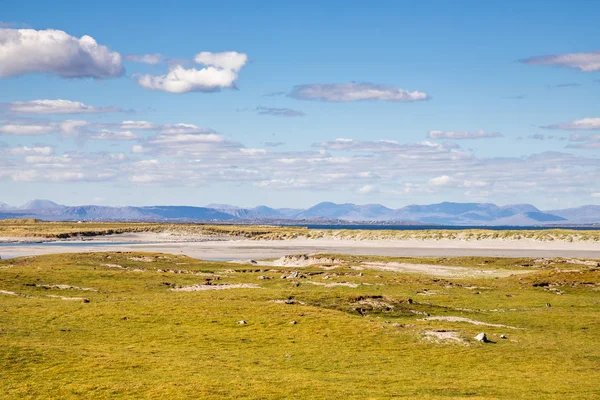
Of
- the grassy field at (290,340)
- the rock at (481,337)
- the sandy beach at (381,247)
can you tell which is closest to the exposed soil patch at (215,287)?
the grassy field at (290,340)

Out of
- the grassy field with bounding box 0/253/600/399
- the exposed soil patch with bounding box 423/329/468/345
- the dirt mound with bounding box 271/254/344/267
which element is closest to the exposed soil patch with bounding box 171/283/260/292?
the grassy field with bounding box 0/253/600/399

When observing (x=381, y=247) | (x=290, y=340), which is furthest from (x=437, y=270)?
(x=381, y=247)

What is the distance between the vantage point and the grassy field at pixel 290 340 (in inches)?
987

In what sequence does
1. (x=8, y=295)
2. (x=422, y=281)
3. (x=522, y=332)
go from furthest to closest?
(x=422, y=281) < (x=8, y=295) < (x=522, y=332)

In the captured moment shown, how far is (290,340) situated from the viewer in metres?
36.1

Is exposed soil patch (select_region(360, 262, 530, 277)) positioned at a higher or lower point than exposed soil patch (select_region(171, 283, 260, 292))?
higher

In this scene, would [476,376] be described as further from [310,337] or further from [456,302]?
[456,302]

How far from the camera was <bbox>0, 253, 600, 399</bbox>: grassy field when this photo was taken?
25078mm

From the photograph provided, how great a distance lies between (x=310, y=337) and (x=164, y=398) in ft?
49.2

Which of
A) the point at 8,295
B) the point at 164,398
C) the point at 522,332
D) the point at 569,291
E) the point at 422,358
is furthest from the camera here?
the point at 569,291

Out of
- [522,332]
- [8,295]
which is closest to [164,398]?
[522,332]

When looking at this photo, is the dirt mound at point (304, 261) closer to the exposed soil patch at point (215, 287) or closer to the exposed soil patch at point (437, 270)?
the exposed soil patch at point (437, 270)

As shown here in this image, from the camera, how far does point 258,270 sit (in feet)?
262

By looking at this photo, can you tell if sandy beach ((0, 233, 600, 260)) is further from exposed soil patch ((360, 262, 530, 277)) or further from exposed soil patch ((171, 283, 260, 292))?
exposed soil patch ((171, 283, 260, 292))
